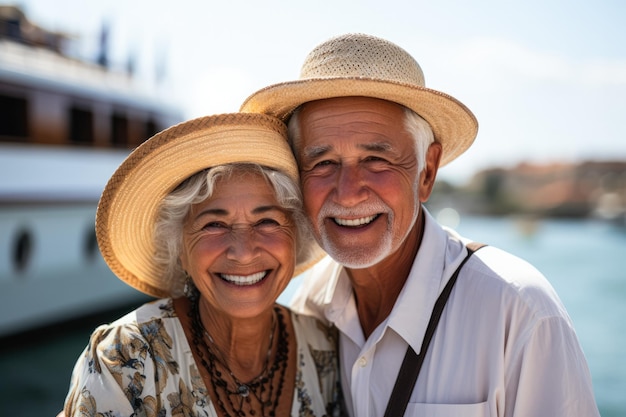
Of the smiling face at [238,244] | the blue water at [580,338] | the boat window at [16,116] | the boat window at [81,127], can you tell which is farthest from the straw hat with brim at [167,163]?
the boat window at [81,127]

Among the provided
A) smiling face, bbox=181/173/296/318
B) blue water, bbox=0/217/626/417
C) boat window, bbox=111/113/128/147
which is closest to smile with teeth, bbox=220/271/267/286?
smiling face, bbox=181/173/296/318

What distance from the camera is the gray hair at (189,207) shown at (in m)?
2.28

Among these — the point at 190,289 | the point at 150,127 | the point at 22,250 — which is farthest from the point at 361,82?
the point at 150,127

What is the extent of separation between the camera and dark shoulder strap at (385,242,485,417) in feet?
6.97

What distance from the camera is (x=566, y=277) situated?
24.2 metres

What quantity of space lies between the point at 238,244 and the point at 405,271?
733 millimetres

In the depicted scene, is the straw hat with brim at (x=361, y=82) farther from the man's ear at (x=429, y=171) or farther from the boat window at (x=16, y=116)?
the boat window at (x=16, y=116)

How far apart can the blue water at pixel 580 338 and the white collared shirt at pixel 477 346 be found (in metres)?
6.20

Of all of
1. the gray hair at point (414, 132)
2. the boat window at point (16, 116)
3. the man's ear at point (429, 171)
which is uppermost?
the boat window at point (16, 116)

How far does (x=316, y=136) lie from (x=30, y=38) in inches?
391

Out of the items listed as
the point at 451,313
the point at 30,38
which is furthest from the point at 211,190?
the point at 30,38

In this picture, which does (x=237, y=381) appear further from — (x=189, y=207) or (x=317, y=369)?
(x=189, y=207)

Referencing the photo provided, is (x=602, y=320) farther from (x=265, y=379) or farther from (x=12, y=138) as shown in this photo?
(x=265, y=379)

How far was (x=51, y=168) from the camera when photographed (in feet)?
29.9
